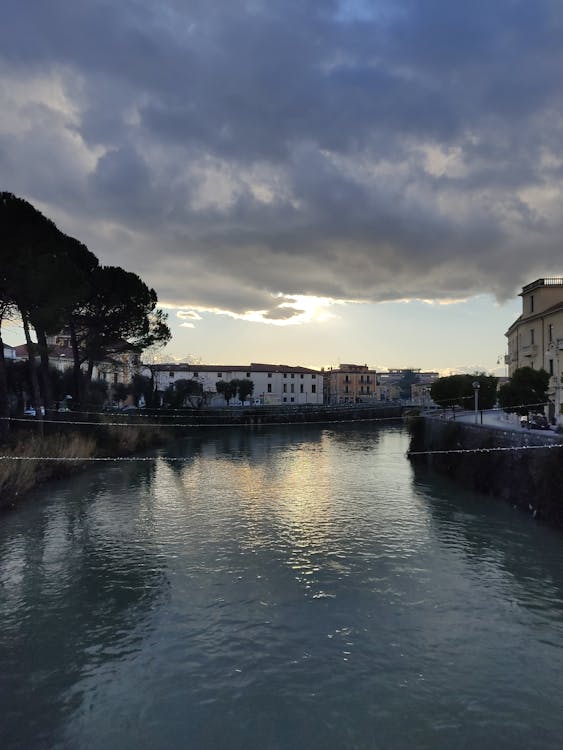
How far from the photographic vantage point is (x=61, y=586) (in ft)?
43.0

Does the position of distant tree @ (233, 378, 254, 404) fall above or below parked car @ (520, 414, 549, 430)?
above

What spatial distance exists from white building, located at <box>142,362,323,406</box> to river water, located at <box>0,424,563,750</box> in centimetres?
9007

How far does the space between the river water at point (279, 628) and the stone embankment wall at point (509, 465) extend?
3.79 ft

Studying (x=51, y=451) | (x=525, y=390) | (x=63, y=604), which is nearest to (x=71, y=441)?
(x=51, y=451)

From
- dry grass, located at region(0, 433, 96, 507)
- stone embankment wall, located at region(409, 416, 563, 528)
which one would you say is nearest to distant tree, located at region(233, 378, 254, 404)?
dry grass, located at region(0, 433, 96, 507)

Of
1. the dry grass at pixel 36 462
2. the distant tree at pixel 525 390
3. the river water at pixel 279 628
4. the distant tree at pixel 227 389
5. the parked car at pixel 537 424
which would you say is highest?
the distant tree at pixel 227 389

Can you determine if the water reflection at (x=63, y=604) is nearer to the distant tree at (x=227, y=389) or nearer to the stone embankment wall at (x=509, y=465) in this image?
the stone embankment wall at (x=509, y=465)

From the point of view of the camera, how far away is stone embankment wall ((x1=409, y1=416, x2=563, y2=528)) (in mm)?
18984

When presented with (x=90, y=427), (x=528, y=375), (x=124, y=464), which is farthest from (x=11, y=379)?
(x=528, y=375)

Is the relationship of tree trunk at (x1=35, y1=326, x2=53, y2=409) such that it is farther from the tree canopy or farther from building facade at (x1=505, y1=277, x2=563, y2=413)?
building facade at (x1=505, y1=277, x2=563, y2=413)

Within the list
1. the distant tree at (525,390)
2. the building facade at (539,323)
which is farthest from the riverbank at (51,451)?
the building facade at (539,323)

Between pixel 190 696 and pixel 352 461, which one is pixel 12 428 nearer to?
pixel 352 461

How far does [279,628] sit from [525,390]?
2647 cm

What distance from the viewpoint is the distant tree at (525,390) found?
31203 millimetres
